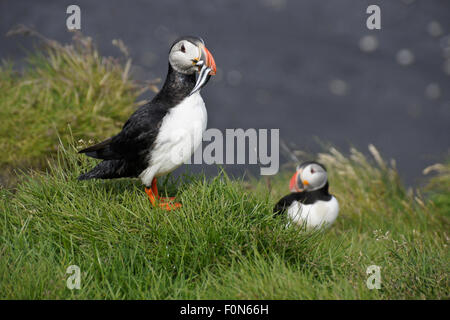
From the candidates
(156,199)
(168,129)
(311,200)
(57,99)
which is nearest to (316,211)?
(311,200)

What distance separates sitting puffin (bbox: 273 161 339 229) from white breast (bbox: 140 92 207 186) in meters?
1.66

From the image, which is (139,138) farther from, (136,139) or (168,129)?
(168,129)

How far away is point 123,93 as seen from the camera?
7664 mm

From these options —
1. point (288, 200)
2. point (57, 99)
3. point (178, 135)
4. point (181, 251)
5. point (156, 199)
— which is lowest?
point (181, 251)

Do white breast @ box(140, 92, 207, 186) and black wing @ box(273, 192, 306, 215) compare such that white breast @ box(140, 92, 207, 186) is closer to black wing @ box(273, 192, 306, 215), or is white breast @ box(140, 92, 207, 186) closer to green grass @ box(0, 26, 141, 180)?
black wing @ box(273, 192, 306, 215)

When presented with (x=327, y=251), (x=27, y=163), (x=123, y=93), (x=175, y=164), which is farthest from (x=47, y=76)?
(x=327, y=251)

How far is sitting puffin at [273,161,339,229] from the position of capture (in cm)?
545

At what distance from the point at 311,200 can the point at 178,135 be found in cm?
221

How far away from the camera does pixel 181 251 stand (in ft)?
11.9

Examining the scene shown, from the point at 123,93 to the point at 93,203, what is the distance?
3.88 meters

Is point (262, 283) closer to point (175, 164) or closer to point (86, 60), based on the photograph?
point (175, 164)

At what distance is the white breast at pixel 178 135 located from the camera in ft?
13.0

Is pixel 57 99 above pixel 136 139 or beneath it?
above

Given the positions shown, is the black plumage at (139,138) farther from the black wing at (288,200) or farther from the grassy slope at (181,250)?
the black wing at (288,200)
